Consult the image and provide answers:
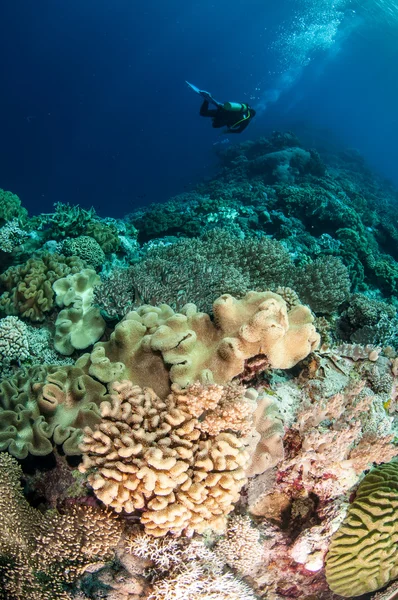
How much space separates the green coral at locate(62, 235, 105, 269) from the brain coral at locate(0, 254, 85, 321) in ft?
2.10

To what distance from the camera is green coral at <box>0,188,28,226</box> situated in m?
7.10

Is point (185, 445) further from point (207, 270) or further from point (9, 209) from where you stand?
point (9, 209)

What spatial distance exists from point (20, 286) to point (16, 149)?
96.4 metres

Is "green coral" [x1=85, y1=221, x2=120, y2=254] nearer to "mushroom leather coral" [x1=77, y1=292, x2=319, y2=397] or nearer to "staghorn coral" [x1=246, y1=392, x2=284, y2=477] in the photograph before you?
"mushroom leather coral" [x1=77, y1=292, x2=319, y2=397]

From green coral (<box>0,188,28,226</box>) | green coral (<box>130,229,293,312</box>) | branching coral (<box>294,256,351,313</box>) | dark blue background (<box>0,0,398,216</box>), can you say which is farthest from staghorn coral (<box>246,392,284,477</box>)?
dark blue background (<box>0,0,398,216</box>)

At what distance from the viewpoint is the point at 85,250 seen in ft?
20.2

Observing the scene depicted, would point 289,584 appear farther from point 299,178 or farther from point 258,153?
point 258,153

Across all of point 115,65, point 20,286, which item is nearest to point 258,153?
point 20,286

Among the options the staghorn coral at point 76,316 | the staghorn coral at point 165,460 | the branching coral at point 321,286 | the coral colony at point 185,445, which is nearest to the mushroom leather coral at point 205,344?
the coral colony at point 185,445

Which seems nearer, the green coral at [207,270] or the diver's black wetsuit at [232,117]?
the green coral at [207,270]

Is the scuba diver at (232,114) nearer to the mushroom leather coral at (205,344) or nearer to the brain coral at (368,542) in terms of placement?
the mushroom leather coral at (205,344)

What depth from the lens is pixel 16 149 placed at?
84.1 meters

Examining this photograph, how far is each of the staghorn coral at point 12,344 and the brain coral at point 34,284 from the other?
47 cm

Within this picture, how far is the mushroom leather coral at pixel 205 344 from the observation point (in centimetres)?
301
